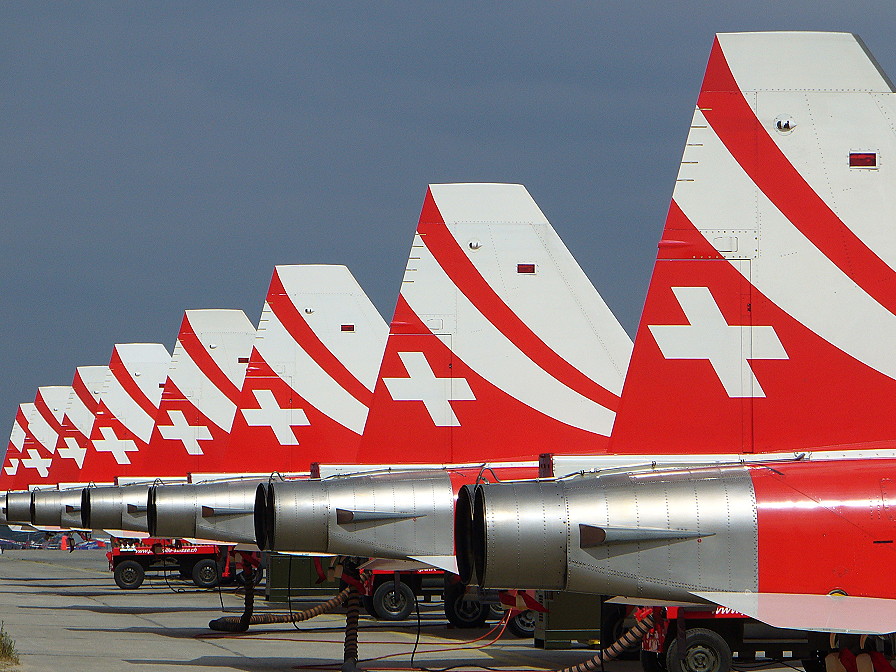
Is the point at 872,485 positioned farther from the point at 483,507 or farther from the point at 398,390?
the point at 398,390

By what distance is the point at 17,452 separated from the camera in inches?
2180

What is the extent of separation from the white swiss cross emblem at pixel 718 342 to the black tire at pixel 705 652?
77.4 inches

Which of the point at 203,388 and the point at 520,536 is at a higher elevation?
the point at 203,388

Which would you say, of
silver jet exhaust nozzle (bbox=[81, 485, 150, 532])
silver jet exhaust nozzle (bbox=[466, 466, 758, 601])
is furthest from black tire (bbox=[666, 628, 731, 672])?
silver jet exhaust nozzle (bbox=[81, 485, 150, 532])

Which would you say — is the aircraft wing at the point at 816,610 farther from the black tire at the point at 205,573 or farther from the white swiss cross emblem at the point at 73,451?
the white swiss cross emblem at the point at 73,451

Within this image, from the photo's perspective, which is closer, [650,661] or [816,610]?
[816,610]

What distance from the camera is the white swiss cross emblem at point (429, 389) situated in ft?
54.2

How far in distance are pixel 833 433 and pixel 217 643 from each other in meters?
10.4

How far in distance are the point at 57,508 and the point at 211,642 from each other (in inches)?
584

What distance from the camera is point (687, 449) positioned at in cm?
1073

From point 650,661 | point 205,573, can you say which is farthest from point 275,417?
point 650,661

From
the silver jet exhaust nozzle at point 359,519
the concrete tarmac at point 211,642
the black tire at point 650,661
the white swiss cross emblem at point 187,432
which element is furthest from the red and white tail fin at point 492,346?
the white swiss cross emblem at point 187,432

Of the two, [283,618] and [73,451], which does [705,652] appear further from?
[73,451]

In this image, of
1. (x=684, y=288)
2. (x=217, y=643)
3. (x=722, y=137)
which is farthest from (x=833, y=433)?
(x=217, y=643)
